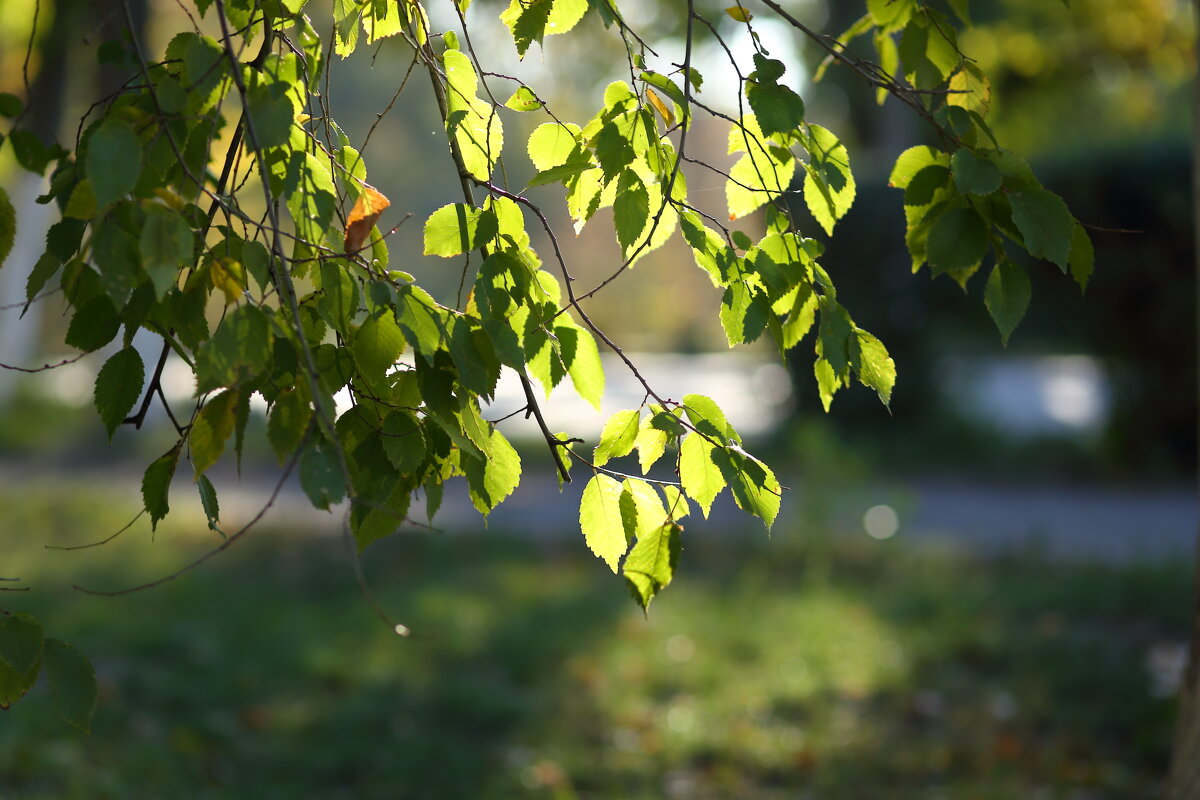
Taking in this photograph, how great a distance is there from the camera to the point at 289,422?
1299mm

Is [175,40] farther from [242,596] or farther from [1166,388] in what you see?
[1166,388]

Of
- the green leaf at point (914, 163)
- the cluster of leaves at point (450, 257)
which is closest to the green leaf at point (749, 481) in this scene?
the cluster of leaves at point (450, 257)

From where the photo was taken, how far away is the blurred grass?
3.81 meters

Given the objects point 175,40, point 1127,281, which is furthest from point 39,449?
point 175,40

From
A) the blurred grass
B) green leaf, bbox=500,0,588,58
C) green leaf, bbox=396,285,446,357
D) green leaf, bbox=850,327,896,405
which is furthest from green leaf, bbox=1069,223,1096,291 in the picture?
the blurred grass

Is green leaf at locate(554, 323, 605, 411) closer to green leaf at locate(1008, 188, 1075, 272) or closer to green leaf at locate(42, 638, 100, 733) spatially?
green leaf at locate(1008, 188, 1075, 272)

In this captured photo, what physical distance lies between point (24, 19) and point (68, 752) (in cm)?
1270

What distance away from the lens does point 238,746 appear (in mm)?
4000

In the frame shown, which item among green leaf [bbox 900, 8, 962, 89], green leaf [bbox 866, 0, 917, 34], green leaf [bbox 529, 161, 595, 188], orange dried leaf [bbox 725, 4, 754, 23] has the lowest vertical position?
Answer: green leaf [bbox 529, 161, 595, 188]

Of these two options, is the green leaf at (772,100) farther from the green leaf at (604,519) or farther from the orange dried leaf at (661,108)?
the green leaf at (604,519)

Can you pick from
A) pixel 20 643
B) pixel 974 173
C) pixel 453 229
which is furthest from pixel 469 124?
pixel 20 643

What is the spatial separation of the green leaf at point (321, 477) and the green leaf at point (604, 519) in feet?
1.35

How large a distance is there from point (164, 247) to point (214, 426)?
233mm

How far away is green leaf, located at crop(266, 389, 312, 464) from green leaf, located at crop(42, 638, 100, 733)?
428 millimetres
